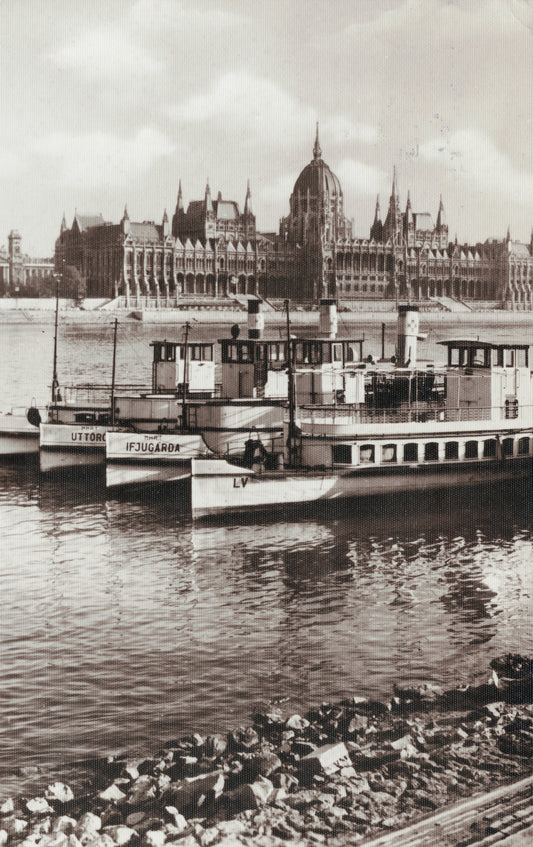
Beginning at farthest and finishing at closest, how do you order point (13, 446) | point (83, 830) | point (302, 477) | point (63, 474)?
point (13, 446) < point (63, 474) < point (302, 477) < point (83, 830)

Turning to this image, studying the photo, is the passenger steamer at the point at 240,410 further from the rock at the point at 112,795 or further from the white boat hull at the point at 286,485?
the rock at the point at 112,795

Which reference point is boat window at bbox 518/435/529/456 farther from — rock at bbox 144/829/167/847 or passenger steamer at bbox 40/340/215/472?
rock at bbox 144/829/167/847

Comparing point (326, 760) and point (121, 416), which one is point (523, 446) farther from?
point (326, 760)

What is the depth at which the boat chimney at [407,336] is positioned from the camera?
43.7 metres

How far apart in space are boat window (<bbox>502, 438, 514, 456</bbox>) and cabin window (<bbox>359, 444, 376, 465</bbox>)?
4.85 metres

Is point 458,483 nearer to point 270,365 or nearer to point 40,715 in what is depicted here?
point 270,365

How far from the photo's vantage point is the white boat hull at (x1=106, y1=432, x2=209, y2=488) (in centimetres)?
3628

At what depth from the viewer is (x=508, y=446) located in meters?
35.8

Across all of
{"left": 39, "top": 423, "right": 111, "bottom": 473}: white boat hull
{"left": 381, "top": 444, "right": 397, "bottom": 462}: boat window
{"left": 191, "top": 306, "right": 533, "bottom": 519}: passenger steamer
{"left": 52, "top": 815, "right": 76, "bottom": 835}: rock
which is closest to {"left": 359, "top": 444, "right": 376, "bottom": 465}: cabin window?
{"left": 191, "top": 306, "right": 533, "bottom": 519}: passenger steamer

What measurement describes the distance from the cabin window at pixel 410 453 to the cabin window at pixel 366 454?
1109 mm

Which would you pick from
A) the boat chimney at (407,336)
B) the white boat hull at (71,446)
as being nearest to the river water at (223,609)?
the white boat hull at (71,446)

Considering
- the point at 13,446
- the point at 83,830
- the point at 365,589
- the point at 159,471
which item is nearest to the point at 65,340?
the point at 13,446

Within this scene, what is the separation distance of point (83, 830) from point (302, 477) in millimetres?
20351

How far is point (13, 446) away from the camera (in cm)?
4431
